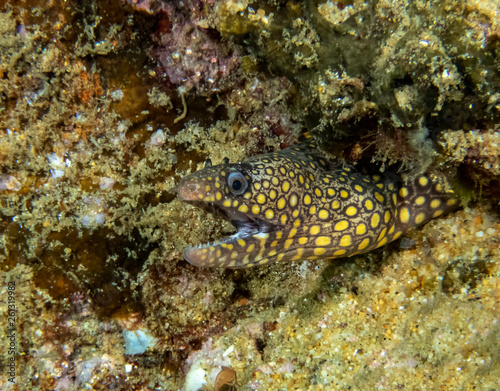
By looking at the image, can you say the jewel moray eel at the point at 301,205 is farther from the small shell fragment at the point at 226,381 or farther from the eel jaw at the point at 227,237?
the small shell fragment at the point at 226,381

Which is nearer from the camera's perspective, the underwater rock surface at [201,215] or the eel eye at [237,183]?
the eel eye at [237,183]

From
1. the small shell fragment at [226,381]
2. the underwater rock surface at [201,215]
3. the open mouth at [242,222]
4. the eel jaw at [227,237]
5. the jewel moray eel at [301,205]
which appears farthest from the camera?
the small shell fragment at [226,381]

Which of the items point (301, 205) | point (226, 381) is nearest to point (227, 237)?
point (301, 205)

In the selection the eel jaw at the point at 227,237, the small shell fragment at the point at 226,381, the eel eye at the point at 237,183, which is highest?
the eel eye at the point at 237,183

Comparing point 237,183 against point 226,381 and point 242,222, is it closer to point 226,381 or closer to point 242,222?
point 242,222

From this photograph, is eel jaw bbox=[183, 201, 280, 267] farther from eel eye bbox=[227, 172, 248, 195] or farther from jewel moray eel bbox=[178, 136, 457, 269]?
eel eye bbox=[227, 172, 248, 195]

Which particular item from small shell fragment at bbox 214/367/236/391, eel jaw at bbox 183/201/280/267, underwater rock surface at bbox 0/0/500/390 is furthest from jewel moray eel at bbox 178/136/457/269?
small shell fragment at bbox 214/367/236/391

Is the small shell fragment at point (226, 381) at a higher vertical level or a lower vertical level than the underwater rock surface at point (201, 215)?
lower

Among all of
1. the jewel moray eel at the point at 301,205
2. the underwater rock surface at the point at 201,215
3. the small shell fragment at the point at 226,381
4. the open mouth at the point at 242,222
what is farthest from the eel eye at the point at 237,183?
the small shell fragment at the point at 226,381
